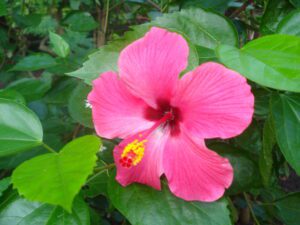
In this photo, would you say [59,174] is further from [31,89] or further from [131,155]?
[31,89]

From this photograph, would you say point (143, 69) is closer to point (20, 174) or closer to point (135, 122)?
point (135, 122)

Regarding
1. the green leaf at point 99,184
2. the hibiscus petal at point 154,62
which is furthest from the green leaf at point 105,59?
the green leaf at point 99,184

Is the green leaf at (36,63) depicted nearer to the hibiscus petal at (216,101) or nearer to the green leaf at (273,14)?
the green leaf at (273,14)

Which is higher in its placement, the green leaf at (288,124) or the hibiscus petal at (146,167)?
the green leaf at (288,124)

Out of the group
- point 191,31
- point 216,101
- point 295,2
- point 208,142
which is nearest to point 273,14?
point 295,2

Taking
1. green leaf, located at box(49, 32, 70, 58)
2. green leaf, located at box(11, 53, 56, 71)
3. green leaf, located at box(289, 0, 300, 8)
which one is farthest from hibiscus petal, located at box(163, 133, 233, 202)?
green leaf, located at box(11, 53, 56, 71)

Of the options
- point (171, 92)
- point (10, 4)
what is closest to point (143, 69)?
point (171, 92)
